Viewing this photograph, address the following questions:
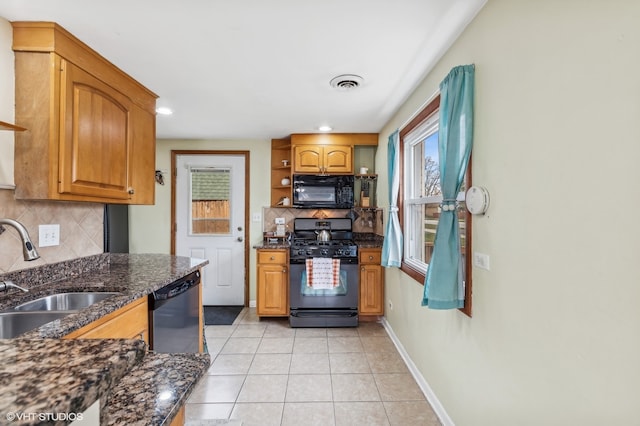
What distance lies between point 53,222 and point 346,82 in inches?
83.3

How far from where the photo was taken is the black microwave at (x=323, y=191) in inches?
143

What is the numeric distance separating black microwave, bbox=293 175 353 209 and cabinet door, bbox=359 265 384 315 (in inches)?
32.5

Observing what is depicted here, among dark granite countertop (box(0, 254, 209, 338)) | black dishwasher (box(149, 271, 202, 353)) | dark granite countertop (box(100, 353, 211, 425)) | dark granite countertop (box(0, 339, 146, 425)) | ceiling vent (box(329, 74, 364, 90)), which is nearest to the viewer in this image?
dark granite countertop (box(0, 339, 146, 425))

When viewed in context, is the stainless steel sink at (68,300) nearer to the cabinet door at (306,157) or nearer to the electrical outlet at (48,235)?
the electrical outlet at (48,235)

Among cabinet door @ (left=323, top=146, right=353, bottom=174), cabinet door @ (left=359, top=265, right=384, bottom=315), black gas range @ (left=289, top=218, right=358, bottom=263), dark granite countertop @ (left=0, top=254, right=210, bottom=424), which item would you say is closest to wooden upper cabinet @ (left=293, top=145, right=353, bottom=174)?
cabinet door @ (left=323, top=146, right=353, bottom=174)

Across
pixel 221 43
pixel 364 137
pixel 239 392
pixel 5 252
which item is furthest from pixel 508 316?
pixel 364 137

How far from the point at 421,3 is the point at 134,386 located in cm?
182

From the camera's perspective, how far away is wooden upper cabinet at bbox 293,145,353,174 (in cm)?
357

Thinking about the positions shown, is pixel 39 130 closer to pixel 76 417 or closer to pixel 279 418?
pixel 76 417

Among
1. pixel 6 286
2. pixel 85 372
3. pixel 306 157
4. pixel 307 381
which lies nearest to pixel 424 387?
pixel 307 381

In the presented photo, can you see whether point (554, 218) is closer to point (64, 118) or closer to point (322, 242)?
point (64, 118)

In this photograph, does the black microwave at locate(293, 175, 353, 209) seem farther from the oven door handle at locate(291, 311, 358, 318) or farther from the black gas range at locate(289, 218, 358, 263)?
the oven door handle at locate(291, 311, 358, 318)

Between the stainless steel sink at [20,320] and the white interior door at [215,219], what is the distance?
2.64 m

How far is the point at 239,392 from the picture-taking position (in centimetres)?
210
